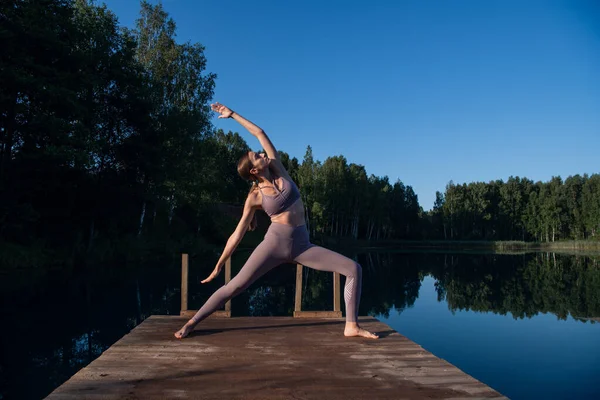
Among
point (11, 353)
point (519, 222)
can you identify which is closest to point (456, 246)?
point (519, 222)

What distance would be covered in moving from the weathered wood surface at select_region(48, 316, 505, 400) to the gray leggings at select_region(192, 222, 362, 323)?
540mm

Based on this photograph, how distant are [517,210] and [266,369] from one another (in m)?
86.1

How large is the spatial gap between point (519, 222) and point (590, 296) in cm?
6982

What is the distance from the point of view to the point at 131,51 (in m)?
26.0

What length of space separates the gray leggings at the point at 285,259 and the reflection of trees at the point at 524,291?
11.0 m

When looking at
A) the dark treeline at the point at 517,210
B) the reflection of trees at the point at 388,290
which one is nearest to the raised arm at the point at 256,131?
the reflection of trees at the point at 388,290

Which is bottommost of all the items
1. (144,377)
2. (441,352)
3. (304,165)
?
(441,352)


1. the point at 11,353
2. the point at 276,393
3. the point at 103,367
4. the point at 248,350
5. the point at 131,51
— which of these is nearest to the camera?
the point at 276,393

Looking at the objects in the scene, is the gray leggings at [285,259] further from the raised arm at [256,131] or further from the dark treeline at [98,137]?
the dark treeline at [98,137]

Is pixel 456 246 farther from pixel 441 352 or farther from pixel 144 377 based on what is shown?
pixel 144 377

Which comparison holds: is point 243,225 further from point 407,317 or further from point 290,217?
point 407,317

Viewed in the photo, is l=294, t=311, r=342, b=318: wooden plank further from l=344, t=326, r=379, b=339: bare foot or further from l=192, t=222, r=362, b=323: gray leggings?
l=192, t=222, r=362, b=323: gray leggings

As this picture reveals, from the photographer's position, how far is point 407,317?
13555 millimetres

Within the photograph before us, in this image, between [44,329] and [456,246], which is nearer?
[44,329]
